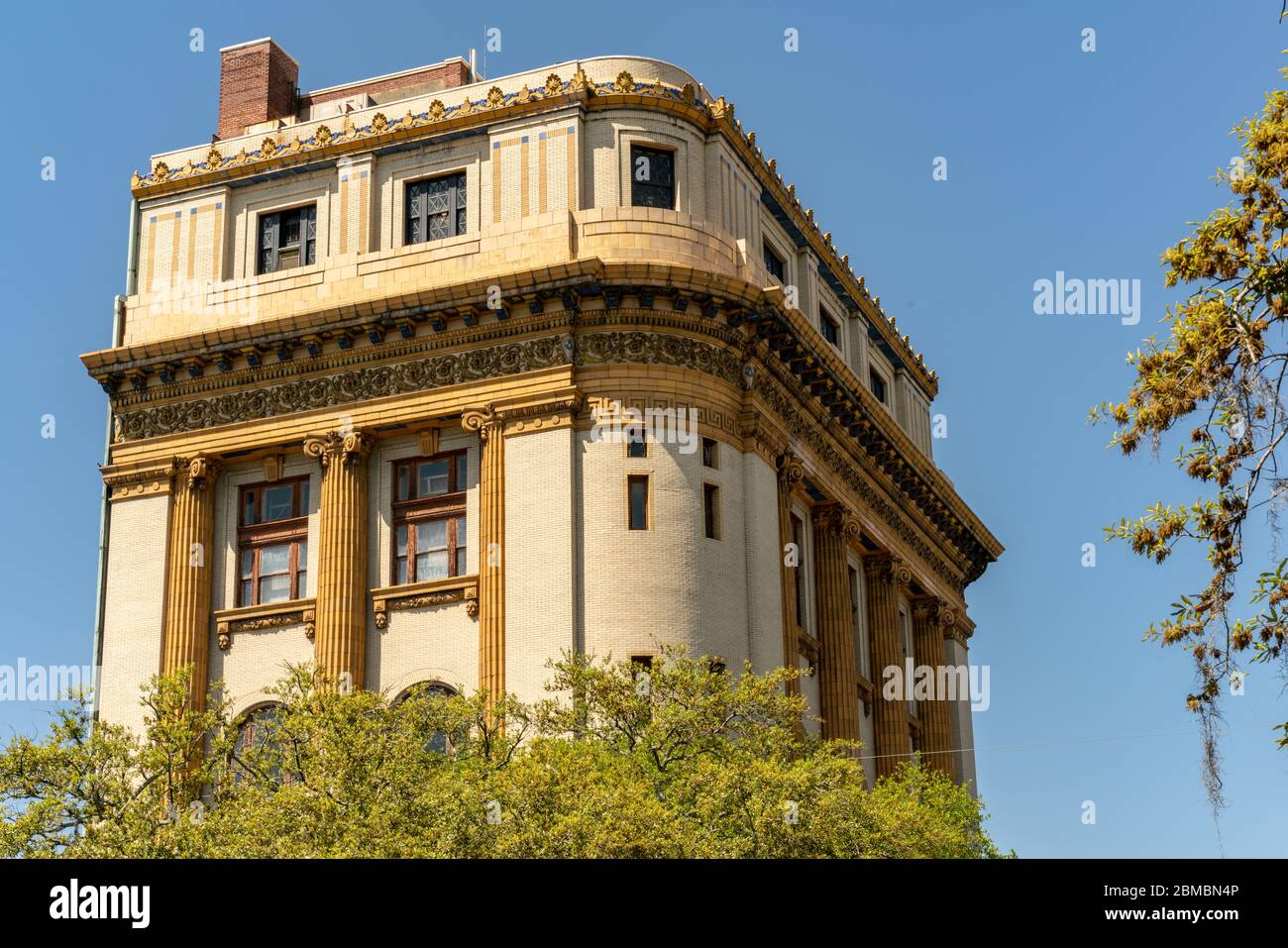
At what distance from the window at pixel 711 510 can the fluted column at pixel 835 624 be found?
956 cm

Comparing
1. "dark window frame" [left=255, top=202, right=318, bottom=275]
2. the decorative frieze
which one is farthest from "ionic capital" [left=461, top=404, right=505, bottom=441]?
"dark window frame" [left=255, top=202, right=318, bottom=275]

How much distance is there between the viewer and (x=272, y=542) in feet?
194

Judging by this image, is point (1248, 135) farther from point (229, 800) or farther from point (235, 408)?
point (235, 408)

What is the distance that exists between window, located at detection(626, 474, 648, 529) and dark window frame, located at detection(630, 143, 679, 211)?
8852 millimetres

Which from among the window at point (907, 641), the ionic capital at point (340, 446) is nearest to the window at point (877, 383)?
A: the window at point (907, 641)

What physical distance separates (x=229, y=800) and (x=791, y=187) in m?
32.7

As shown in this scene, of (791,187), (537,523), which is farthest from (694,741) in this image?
(791,187)

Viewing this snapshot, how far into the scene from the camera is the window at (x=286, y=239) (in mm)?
62062

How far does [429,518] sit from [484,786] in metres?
19.0

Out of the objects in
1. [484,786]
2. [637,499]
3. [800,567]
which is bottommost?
[484,786]

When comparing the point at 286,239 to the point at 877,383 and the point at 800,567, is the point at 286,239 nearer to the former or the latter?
the point at 800,567

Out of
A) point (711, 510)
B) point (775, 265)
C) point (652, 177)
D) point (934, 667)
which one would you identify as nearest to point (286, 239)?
point (652, 177)

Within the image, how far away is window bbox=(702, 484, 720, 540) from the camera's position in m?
55.3
